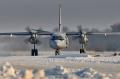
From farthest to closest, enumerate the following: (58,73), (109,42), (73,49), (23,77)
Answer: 1. (109,42)
2. (73,49)
3. (58,73)
4. (23,77)

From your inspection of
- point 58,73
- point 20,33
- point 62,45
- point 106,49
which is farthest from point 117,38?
point 58,73

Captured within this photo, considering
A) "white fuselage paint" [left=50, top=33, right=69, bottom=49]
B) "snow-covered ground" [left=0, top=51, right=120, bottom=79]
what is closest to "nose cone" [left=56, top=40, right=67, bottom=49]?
"white fuselage paint" [left=50, top=33, right=69, bottom=49]

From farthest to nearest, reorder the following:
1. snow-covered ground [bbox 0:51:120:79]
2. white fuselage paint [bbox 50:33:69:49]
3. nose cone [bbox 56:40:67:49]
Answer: white fuselage paint [bbox 50:33:69:49] < nose cone [bbox 56:40:67:49] < snow-covered ground [bbox 0:51:120:79]

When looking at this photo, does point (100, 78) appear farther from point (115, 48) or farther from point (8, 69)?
point (115, 48)

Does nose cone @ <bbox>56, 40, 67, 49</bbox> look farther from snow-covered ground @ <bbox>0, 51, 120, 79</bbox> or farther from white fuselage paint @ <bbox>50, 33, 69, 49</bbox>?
snow-covered ground @ <bbox>0, 51, 120, 79</bbox>

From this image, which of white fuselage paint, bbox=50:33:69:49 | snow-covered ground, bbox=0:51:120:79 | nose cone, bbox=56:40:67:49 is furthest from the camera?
white fuselage paint, bbox=50:33:69:49

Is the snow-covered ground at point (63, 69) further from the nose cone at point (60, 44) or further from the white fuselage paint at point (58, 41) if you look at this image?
the white fuselage paint at point (58, 41)

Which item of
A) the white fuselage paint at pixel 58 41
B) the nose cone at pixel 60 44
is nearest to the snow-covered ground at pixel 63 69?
the nose cone at pixel 60 44

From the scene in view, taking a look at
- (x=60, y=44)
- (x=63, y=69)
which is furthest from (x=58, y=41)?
(x=63, y=69)

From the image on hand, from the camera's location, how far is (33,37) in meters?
63.9

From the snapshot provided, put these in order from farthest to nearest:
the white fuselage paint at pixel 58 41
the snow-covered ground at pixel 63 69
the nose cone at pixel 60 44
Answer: the white fuselage paint at pixel 58 41, the nose cone at pixel 60 44, the snow-covered ground at pixel 63 69

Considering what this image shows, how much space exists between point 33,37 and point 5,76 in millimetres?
48833

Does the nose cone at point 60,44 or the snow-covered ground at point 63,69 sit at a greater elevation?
the nose cone at point 60,44

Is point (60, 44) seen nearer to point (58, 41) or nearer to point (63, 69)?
point (58, 41)
